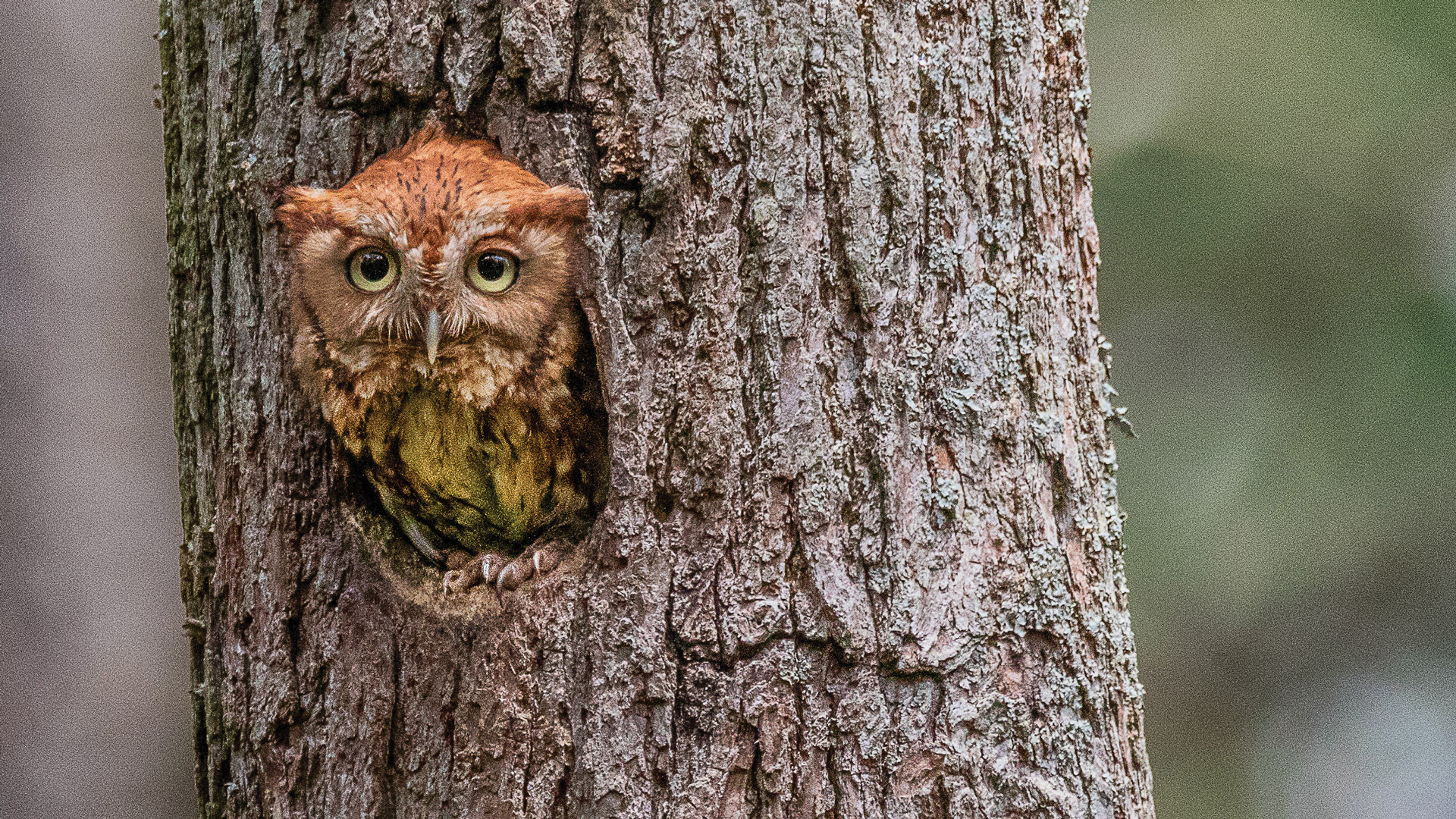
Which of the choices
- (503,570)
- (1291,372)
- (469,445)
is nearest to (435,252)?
(469,445)

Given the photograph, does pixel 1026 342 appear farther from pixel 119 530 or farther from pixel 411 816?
pixel 119 530

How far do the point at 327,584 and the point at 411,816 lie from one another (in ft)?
1.09

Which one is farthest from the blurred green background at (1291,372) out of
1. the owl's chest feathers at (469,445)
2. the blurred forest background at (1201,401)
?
the owl's chest feathers at (469,445)

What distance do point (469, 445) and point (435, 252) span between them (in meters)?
0.34

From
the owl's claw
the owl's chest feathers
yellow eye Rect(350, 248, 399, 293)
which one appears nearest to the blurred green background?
the owl's chest feathers

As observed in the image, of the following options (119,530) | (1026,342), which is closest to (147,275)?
(119,530)

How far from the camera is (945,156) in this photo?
4.82 feet

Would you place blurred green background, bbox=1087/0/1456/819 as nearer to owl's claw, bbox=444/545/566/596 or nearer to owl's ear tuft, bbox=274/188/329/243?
owl's claw, bbox=444/545/566/596

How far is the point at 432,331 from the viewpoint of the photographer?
1.45m

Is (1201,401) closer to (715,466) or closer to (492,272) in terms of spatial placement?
(715,466)

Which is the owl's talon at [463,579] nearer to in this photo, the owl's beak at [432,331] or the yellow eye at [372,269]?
the owl's beak at [432,331]

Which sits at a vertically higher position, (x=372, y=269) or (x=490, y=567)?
(x=372, y=269)

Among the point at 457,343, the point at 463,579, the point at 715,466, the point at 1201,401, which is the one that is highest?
the point at 1201,401

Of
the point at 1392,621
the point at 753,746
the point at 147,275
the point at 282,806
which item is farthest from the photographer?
the point at 1392,621
